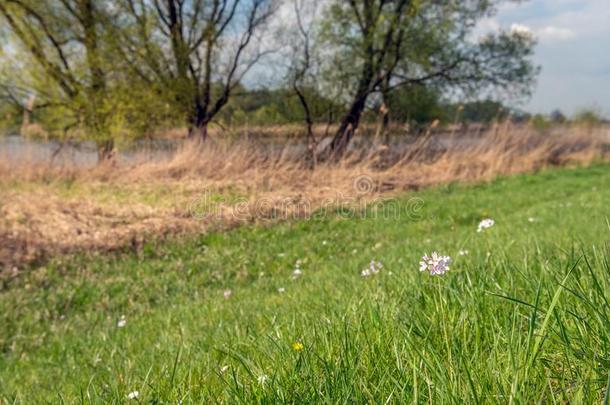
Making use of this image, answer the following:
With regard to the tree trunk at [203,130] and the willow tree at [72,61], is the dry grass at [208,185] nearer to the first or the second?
the tree trunk at [203,130]

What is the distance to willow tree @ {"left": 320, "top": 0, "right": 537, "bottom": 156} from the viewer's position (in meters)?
15.0

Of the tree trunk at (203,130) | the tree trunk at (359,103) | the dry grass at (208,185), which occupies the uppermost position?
the tree trunk at (359,103)

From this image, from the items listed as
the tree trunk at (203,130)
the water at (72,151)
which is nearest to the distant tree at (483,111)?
the tree trunk at (203,130)

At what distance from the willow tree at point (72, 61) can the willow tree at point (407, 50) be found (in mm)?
8268

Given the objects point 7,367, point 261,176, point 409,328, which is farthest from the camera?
point 261,176

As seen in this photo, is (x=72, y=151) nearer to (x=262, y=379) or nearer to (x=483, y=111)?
(x=262, y=379)

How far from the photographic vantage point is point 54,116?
13.4 metres

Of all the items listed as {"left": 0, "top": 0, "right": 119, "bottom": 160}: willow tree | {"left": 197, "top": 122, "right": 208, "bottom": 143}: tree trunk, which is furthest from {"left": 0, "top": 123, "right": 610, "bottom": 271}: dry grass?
{"left": 0, "top": 0, "right": 119, "bottom": 160}: willow tree

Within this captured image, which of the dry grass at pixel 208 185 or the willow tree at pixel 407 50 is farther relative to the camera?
the willow tree at pixel 407 50

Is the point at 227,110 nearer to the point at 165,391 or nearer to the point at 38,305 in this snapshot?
the point at 38,305

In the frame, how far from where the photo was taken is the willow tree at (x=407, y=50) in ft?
49.1

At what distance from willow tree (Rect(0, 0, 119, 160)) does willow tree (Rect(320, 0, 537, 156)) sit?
8.27 metres

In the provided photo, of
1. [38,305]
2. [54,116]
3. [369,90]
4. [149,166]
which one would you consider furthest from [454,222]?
[54,116]

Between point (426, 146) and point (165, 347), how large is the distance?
12.3m
